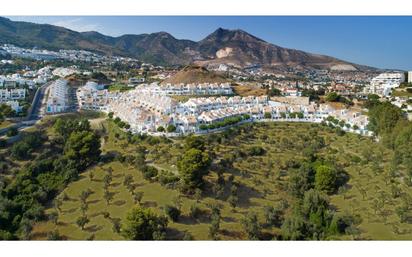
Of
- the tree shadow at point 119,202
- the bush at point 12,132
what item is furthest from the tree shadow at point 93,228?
the bush at point 12,132

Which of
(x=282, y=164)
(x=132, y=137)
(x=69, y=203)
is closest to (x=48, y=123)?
(x=132, y=137)

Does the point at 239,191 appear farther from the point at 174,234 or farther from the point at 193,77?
the point at 193,77

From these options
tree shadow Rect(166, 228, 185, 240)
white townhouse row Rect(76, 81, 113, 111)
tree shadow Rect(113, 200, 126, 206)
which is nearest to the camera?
tree shadow Rect(166, 228, 185, 240)

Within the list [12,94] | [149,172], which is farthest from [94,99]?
[149,172]

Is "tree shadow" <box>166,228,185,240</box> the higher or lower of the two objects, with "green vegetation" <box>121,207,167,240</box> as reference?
lower

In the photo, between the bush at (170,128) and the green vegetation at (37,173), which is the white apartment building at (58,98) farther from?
the bush at (170,128)

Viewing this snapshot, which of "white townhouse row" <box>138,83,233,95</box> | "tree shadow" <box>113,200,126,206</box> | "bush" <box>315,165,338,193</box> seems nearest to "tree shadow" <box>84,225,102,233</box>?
"tree shadow" <box>113,200,126,206</box>

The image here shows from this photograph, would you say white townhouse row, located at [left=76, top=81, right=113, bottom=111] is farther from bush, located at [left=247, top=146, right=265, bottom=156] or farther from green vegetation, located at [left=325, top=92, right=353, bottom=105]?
green vegetation, located at [left=325, top=92, right=353, bottom=105]

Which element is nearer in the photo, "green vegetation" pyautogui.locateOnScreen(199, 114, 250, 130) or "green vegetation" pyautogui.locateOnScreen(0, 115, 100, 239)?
"green vegetation" pyautogui.locateOnScreen(0, 115, 100, 239)
